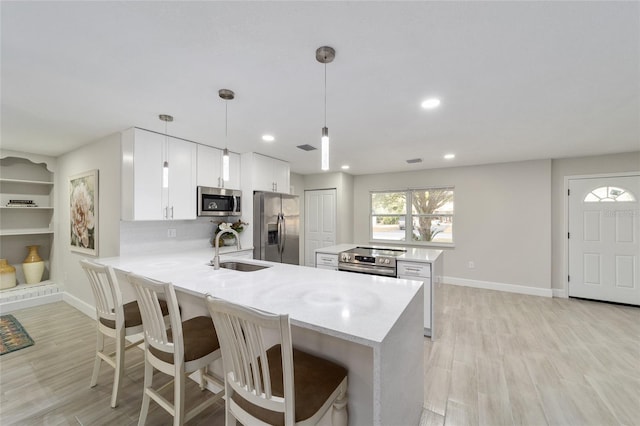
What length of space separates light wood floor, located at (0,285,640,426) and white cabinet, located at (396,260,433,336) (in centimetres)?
22

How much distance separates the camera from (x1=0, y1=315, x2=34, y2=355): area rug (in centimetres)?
276

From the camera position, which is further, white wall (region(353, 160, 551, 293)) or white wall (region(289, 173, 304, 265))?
white wall (region(289, 173, 304, 265))

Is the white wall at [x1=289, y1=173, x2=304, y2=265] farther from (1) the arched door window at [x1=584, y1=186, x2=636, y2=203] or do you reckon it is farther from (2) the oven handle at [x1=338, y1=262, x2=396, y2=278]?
(1) the arched door window at [x1=584, y1=186, x2=636, y2=203]

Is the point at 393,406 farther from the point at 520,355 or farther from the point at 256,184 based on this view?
the point at 256,184

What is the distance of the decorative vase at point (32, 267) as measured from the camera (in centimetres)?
422

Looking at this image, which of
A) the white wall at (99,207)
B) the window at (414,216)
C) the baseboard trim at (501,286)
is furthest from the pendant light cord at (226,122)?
the baseboard trim at (501,286)

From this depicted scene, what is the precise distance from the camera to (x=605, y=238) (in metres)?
4.12

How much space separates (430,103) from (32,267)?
20.9 feet

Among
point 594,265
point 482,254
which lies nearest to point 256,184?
point 482,254

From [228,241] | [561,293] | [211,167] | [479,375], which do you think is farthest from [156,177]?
[561,293]

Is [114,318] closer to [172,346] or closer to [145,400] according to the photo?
[145,400]

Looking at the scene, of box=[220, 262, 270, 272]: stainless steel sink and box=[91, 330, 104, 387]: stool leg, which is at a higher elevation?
box=[220, 262, 270, 272]: stainless steel sink

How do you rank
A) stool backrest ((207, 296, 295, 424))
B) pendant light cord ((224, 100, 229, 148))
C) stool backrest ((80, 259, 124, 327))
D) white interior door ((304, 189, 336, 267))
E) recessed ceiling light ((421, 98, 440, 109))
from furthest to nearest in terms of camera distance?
white interior door ((304, 189, 336, 267))
pendant light cord ((224, 100, 229, 148))
recessed ceiling light ((421, 98, 440, 109))
stool backrest ((80, 259, 124, 327))
stool backrest ((207, 296, 295, 424))

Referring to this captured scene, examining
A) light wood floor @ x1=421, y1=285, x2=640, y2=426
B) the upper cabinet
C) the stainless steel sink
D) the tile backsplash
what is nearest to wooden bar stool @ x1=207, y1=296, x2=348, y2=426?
light wood floor @ x1=421, y1=285, x2=640, y2=426
